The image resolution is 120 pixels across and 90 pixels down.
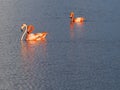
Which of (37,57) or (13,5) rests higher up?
(13,5)

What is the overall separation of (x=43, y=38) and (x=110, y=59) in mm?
4320

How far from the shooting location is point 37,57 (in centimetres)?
1791

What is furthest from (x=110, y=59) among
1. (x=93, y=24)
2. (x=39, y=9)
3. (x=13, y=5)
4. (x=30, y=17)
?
(x=13, y=5)

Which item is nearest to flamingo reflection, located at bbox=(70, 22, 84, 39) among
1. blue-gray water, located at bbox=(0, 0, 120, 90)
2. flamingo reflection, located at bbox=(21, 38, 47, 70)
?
blue-gray water, located at bbox=(0, 0, 120, 90)

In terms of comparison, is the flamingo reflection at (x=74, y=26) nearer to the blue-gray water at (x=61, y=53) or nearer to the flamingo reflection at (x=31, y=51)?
the blue-gray water at (x=61, y=53)

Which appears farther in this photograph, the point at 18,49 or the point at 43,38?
the point at 43,38

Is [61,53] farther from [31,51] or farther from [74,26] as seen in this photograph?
[74,26]

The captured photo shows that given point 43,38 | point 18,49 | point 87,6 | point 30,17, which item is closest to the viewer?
point 18,49

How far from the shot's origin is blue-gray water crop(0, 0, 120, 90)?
14.7 meters

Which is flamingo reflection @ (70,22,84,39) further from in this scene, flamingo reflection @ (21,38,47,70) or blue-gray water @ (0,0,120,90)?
flamingo reflection @ (21,38,47,70)

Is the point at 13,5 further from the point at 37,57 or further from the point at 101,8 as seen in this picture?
the point at 37,57

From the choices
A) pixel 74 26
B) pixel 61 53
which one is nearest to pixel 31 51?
pixel 61 53

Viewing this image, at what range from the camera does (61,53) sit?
18.4m

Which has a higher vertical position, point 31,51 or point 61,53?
point 31,51
